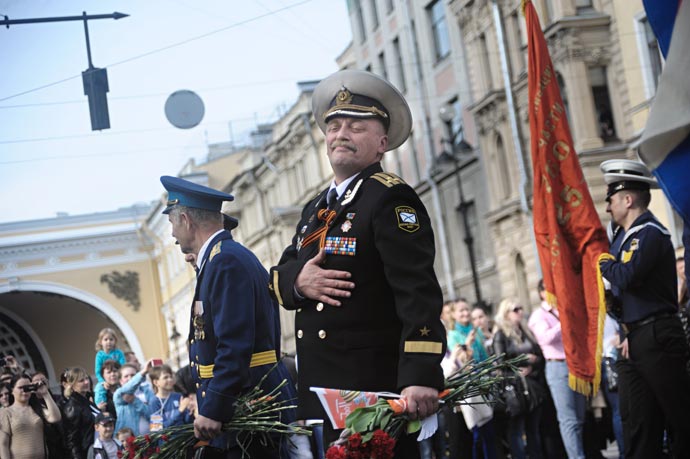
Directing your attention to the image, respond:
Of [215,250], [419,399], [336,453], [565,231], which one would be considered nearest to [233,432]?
[215,250]

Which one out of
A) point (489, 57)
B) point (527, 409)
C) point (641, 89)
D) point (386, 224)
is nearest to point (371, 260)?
point (386, 224)

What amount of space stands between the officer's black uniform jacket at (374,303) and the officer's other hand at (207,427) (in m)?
0.76

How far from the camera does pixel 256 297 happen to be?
579cm

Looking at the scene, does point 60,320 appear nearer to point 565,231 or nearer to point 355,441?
point 565,231

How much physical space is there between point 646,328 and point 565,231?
4.40ft

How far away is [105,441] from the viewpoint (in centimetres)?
1145

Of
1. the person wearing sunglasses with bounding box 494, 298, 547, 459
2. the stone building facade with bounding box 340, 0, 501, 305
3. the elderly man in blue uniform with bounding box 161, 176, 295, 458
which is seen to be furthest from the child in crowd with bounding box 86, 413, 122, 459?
the stone building facade with bounding box 340, 0, 501, 305

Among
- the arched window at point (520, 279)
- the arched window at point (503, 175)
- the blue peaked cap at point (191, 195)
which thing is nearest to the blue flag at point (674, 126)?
the blue peaked cap at point (191, 195)

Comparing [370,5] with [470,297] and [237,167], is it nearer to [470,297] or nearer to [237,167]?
[470,297]

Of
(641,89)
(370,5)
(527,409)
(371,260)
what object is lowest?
(527,409)

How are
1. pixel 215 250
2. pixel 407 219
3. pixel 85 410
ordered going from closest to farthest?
pixel 407 219, pixel 215 250, pixel 85 410

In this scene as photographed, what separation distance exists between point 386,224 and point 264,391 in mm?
1550

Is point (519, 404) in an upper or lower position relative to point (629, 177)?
lower

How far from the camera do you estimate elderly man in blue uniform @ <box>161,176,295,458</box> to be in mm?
5438
